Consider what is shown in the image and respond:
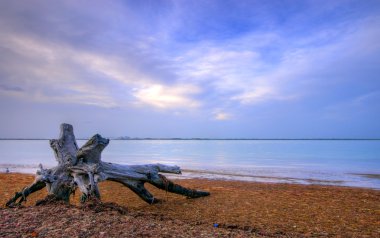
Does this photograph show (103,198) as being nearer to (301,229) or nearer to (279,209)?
(279,209)

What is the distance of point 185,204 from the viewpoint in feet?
28.9

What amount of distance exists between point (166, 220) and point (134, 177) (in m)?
2.74

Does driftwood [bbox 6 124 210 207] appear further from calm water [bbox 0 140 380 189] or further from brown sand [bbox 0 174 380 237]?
calm water [bbox 0 140 380 189]

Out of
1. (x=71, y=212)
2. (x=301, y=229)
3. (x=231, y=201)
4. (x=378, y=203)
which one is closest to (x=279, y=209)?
(x=231, y=201)

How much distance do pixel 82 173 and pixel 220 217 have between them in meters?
3.47

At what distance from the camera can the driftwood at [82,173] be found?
24.0ft

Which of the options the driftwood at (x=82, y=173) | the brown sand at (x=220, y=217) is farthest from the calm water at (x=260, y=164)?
the driftwood at (x=82, y=173)

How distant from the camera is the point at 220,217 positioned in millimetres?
7305

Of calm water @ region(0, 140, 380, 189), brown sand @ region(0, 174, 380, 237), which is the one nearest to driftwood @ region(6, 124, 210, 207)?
brown sand @ region(0, 174, 380, 237)

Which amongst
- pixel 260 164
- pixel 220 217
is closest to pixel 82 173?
pixel 220 217

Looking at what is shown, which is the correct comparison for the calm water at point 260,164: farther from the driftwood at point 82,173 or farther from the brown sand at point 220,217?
the driftwood at point 82,173

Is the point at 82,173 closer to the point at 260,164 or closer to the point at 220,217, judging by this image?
the point at 220,217

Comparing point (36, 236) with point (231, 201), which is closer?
point (36, 236)

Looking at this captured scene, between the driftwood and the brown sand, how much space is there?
771mm
